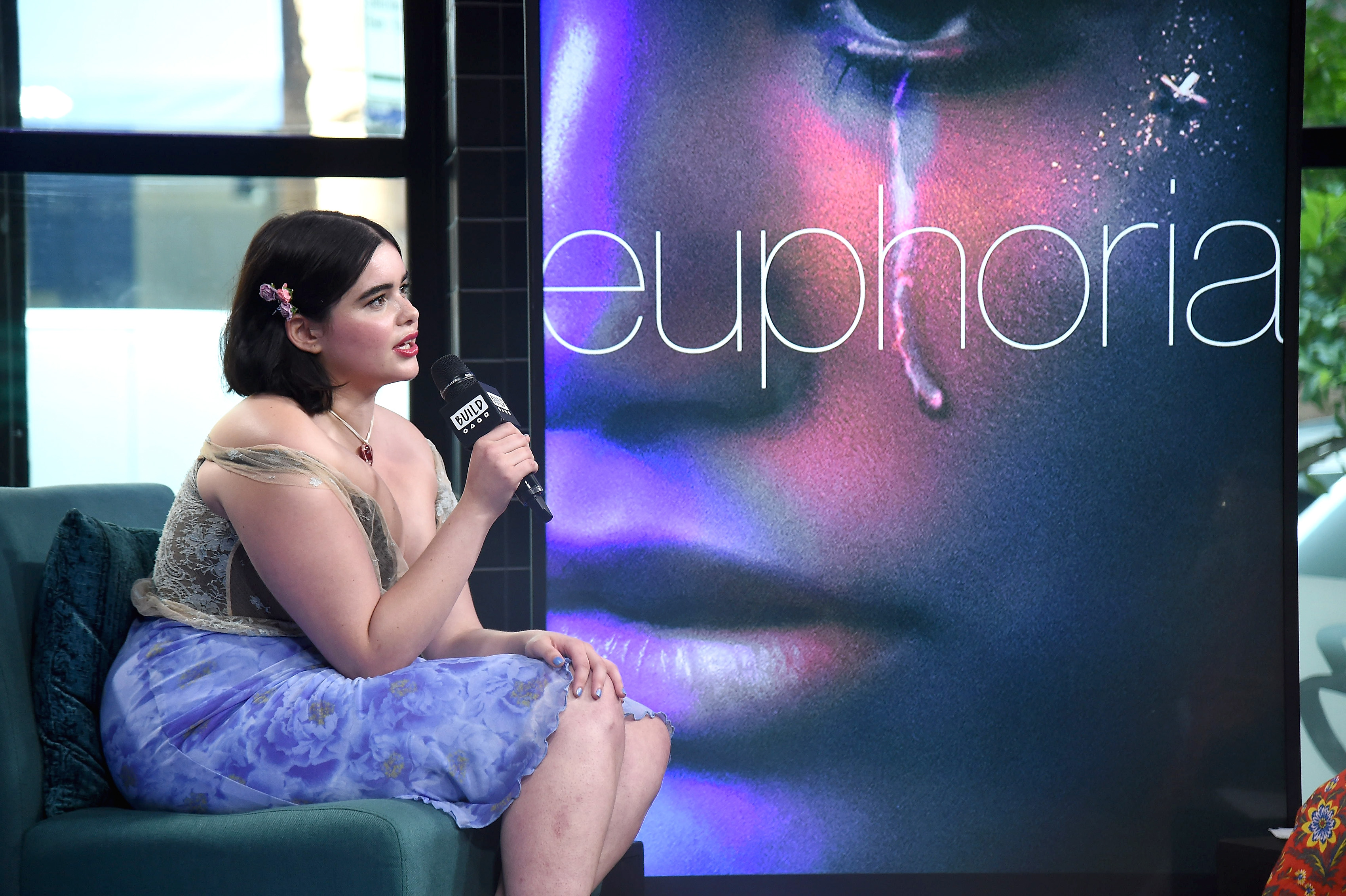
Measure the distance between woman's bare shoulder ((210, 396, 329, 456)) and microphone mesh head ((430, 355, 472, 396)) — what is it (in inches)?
7.2

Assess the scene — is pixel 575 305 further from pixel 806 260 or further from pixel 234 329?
pixel 234 329

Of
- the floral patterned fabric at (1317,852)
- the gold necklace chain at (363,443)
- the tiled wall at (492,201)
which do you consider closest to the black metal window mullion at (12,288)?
the tiled wall at (492,201)

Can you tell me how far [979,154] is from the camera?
7.36 ft

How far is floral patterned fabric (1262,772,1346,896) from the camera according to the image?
5.12ft

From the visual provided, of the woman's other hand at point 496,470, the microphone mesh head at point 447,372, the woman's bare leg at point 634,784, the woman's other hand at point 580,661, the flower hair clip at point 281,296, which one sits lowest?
the woman's bare leg at point 634,784

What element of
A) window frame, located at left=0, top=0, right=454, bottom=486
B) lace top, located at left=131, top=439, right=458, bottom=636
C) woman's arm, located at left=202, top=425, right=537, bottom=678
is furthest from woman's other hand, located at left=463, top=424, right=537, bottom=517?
window frame, located at left=0, top=0, right=454, bottom=486

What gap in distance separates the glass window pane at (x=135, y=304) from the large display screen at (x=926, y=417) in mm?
731

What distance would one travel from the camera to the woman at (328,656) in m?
1.34

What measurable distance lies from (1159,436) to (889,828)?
3.37ft

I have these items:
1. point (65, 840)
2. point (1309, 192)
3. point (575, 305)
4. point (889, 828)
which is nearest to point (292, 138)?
point (575, 305)

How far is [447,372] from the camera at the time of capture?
150 centimetres

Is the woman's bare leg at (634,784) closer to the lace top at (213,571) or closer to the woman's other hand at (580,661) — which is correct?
the woman's other hand at (580,661)

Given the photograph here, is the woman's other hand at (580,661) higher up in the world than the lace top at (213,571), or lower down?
lower down

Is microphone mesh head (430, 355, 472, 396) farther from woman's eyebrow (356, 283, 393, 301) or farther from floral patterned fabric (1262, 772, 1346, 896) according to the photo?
floral patterned fabric (1262, 772, 1346, 896)
